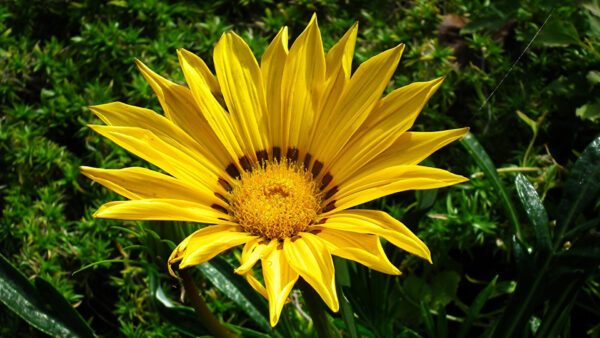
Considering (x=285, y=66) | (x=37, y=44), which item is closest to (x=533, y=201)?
(x=285, y=66)

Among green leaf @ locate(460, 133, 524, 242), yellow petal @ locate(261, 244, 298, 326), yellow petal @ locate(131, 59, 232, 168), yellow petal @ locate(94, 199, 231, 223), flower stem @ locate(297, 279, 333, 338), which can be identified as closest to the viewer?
yellow petal @ locate(261, 244, 298, 326)

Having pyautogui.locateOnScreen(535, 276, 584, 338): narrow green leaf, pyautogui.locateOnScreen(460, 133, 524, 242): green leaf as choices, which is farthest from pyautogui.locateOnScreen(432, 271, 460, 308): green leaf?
pyautogui.locateOnScreen(535, 276, 584, 338): narrow green leaf

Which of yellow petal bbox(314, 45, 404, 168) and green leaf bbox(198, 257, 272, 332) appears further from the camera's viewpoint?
green leaf bbox(198, 257, 272, 332)

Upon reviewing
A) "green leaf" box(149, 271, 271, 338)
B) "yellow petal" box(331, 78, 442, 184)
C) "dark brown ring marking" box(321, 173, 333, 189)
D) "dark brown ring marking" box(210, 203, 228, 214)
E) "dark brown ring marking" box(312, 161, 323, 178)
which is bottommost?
"green leaf" box(149, 271, 271, 338)

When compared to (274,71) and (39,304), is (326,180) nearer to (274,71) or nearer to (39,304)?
(274,71)

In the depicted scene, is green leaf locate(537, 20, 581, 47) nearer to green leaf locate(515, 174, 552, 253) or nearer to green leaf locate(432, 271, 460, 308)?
green leaf locate(515, 174, 552, 253)

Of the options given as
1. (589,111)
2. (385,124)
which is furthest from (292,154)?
(589,111)
